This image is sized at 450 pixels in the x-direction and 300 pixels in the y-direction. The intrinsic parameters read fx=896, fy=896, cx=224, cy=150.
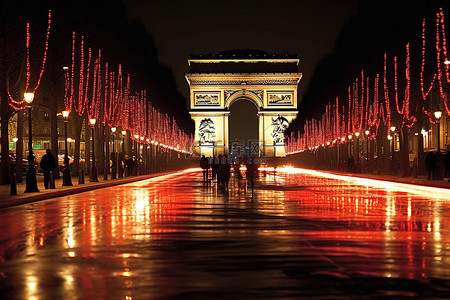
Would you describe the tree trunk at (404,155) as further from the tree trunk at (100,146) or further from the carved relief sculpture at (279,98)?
the carved relief sculpture at (279,98)

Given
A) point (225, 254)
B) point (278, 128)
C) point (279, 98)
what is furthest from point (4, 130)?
point (279, 98)

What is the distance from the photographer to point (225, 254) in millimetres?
12289

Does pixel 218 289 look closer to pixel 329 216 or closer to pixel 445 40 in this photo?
pixel 329 216

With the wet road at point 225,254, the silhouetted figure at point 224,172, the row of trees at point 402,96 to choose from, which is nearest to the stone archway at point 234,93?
the row of trees at point 402,96

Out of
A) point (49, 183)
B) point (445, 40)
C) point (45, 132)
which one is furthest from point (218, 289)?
point (45, 132)

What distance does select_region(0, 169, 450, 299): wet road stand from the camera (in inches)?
362

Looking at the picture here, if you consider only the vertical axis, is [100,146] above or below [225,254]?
above

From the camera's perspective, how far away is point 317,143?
119 meters

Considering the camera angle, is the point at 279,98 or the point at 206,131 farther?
the point at 279,98

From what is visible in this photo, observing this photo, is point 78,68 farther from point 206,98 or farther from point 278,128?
point 278,128

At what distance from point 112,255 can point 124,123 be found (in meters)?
57.3

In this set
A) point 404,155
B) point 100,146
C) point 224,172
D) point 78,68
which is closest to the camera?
point 224,172

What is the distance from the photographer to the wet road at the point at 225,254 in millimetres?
9203

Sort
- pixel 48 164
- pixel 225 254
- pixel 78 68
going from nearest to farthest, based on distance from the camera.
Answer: pixel 225 254, pixel 48 164, pixel 78 68
